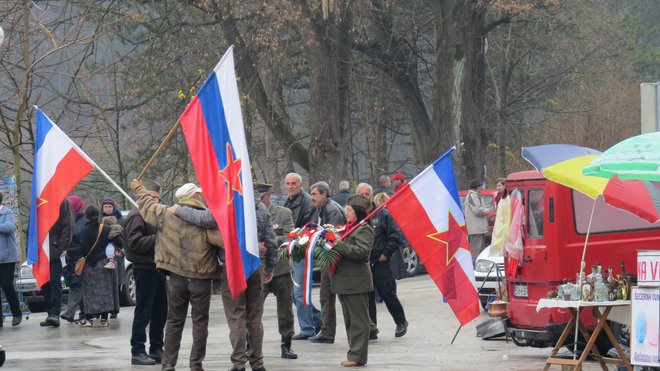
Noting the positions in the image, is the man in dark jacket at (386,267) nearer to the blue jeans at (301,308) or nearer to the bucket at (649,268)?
the blue jeans at (301,308)

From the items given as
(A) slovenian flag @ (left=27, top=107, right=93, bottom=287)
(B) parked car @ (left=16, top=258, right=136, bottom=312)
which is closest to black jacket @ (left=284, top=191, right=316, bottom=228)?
(A) slovenian flag @ (left=27, top=107, right=93, bottom=287)

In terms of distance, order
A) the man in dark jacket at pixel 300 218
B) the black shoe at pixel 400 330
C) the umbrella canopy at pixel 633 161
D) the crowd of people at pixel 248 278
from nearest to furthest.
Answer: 1. the umbrella canopy at pixel 633 161
2. the crowd of people at pixel 248 278
3. the man in dark jacket at pixel 300 218
4. the black shoe at pixel 400 330

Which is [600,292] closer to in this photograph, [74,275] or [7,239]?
[74,275]

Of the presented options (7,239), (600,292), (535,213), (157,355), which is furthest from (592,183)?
(7,239)

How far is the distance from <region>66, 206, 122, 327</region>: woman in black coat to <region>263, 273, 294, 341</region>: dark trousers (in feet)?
11.9

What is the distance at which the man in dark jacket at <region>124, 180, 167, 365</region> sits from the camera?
11859 mm

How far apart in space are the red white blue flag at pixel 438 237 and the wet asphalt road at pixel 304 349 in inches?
25.3

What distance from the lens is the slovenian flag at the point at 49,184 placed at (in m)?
12.0

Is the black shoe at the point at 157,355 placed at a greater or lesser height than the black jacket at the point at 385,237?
lesser

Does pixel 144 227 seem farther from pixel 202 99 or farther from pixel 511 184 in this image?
pixel 511 184

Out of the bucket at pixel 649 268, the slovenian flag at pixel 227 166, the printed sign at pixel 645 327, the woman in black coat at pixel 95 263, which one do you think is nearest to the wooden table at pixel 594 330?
the printed sign at pixel 645 327

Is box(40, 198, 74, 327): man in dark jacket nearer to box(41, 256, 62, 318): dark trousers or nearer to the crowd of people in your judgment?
box(41, 256, 62, 318): dark trousers

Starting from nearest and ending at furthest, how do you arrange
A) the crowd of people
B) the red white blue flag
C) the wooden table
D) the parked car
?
the wooden table, the crowd of people, the red white blue flag, the parked car

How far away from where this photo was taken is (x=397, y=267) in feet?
51.7
